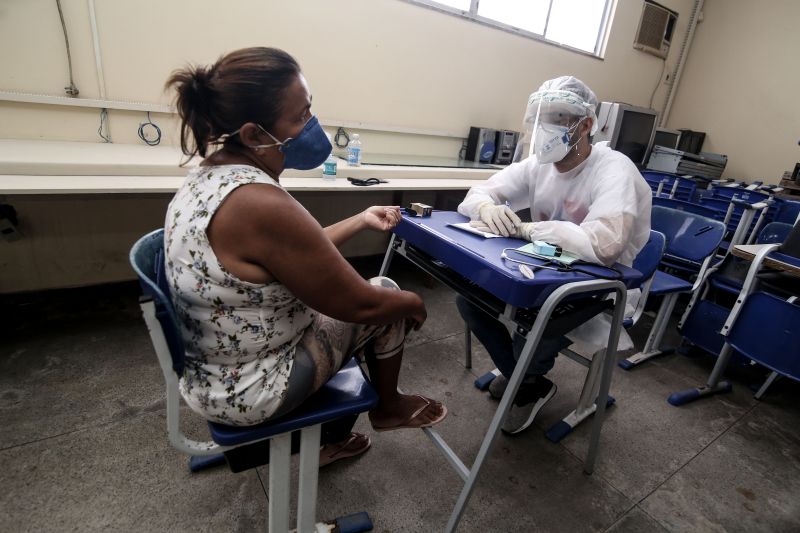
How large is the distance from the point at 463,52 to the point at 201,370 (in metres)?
3.21

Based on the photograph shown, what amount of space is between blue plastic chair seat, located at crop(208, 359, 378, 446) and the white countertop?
3.29 ft

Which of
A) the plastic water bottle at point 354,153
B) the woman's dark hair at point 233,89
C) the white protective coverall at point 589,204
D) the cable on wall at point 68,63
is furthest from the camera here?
the plastic water bottle at point 354,153

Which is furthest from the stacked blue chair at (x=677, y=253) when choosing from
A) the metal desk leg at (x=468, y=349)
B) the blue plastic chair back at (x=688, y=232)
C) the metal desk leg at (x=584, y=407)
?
the metal desk leg at (x=468, y=349)

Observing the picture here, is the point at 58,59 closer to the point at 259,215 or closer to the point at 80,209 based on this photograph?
the point at 80,209

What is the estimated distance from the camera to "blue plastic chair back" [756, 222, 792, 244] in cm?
237

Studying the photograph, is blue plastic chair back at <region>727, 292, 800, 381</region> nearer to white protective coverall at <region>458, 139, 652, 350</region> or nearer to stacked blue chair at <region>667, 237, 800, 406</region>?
stacked blue chair at <region>667, 237, 800, 406</region>

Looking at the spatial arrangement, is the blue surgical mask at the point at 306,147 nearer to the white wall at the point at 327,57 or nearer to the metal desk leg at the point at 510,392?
the metal desk leg at the point at 510,392

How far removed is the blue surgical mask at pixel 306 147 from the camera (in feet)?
2.77

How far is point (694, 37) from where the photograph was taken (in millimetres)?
4809

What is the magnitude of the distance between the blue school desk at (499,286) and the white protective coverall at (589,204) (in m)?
0.11

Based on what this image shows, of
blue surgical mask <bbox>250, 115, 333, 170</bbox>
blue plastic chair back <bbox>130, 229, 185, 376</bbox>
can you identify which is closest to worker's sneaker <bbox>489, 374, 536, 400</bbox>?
blue surgical mask <bbox>250, 115, 333, 170</bbox>

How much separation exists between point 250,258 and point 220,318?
135 millimetres

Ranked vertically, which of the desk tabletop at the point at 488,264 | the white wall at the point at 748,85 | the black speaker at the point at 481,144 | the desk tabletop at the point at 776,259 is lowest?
the desk tabletop at the point at 776,259

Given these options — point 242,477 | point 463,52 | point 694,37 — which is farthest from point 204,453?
point 694,37
